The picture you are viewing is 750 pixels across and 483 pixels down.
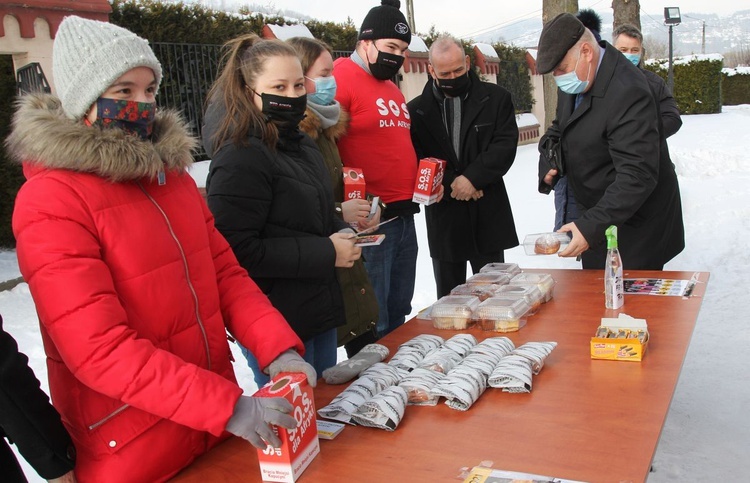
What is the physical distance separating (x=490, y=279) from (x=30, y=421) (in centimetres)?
191

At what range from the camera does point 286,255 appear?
2.37 m

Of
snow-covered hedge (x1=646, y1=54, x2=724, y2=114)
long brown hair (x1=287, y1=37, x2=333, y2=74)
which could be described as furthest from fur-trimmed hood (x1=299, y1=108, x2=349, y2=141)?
snow-covered hedge (x1=646, y1=54, x2=724, y2=114)

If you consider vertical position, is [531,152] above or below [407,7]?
below

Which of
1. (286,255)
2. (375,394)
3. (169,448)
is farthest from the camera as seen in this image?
(286,255)

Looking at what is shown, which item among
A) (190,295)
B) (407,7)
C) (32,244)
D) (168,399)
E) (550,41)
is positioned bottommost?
(168,399)

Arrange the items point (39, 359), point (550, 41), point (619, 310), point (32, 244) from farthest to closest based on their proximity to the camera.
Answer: point (39, 359) < point (550, 41) < point (619, 310) < point (32, 244)

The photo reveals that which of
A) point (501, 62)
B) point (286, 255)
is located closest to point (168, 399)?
point (286, 255)

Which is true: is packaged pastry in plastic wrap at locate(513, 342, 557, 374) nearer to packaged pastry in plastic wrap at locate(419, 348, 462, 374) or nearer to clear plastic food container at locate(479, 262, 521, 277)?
packaged pastry in plastic wrap at locate(419, 348, 462, 374)

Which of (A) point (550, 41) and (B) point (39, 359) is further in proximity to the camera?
(B) point (39, 359)

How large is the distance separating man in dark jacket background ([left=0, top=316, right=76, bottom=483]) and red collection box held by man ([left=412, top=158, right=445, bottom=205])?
234 cm

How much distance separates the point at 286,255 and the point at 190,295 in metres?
0.68

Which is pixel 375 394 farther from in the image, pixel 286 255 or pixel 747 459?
pixel 747 459

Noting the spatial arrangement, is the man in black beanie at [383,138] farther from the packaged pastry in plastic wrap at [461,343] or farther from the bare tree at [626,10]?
the bare tree at [626,10]

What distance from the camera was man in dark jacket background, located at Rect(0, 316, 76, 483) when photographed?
144 cm
